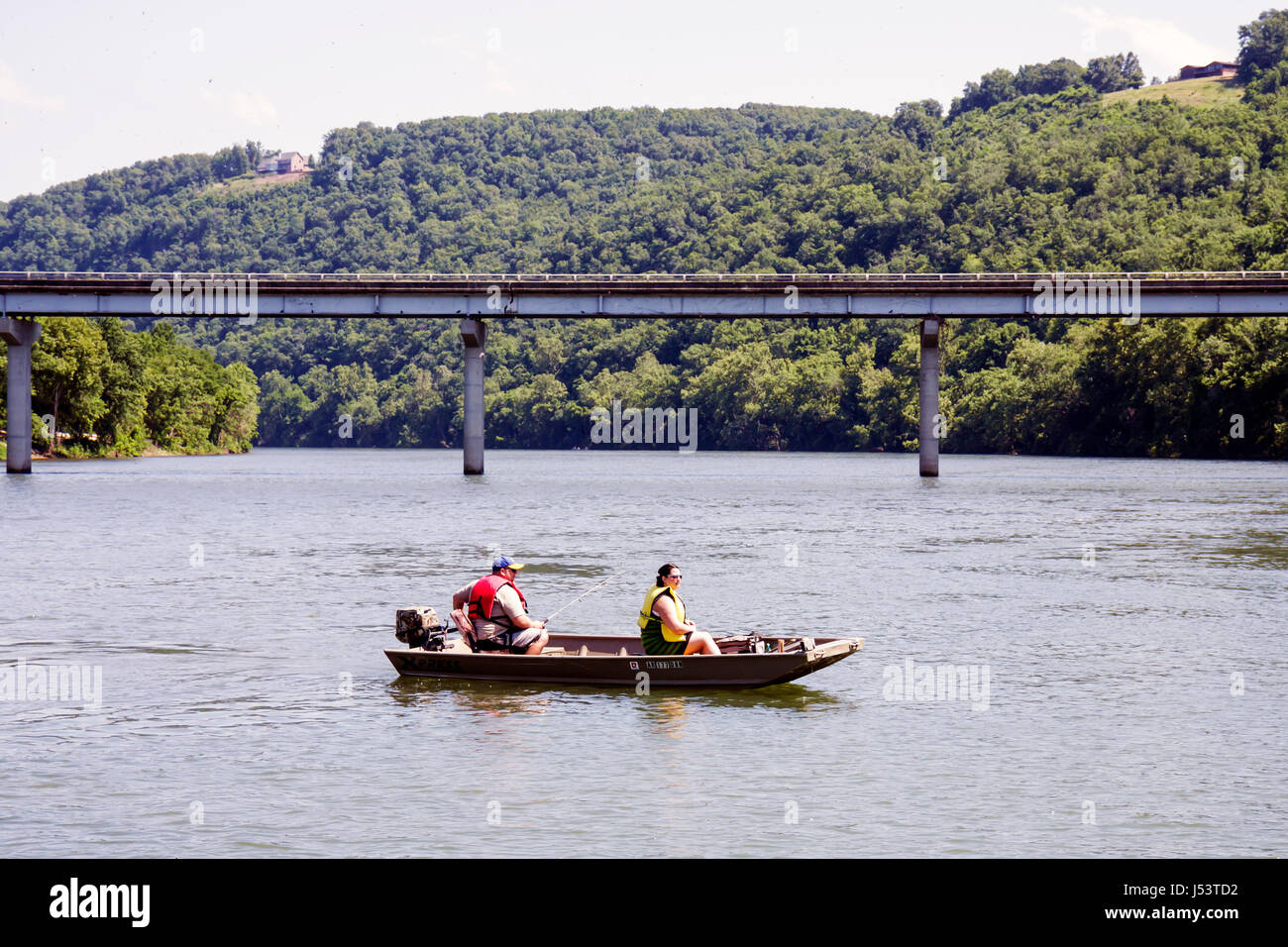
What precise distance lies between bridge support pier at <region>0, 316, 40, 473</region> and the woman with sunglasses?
85.3 metres

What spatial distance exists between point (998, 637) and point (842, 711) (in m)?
8.87

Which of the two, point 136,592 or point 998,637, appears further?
point 136,592

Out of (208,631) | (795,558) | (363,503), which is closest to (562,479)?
(363,503)

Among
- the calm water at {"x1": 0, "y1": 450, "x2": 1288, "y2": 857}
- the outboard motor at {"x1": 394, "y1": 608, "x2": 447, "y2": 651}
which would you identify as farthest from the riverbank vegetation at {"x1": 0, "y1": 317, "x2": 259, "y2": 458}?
the outboard motor at {"x1": 394, "y1": 608, "x2": 447, "y2": 651}

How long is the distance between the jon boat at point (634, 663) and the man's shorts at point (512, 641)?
0.20m

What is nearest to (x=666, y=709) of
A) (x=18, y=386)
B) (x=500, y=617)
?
(x=500, y=617)

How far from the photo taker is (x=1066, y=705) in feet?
78.6

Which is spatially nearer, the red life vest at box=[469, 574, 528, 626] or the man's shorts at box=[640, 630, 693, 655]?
the man's shorts at box=[640, 630, 693, 655]

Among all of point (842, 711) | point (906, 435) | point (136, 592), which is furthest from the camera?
point (906, 435)

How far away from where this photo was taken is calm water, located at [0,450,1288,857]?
55.1 feet

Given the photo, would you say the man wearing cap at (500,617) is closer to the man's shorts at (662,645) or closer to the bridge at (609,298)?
the man's shorts at (662,645)

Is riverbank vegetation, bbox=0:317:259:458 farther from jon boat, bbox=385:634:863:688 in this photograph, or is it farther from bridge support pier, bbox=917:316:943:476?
jon boat, bbox=385:634:863:688

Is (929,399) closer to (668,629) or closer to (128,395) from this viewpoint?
(128,395)
